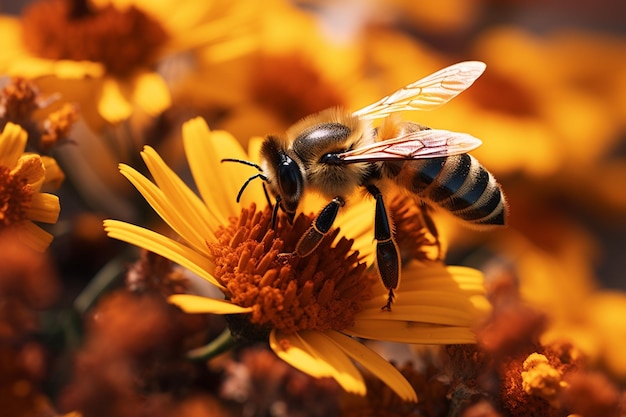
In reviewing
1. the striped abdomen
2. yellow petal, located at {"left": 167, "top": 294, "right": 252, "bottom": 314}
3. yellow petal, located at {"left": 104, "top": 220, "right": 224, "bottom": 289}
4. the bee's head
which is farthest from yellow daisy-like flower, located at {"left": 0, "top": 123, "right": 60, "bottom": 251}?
the striped abdomen

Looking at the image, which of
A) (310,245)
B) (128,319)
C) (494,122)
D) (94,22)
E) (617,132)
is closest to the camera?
(128,319)

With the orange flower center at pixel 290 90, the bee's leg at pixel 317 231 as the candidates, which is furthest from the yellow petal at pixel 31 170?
the orange flower center at pixel 290 90

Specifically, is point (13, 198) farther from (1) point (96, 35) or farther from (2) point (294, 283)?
(1) point (96, 35)

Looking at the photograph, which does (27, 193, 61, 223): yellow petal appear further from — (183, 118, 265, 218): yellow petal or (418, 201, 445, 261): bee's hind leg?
(418, 201, 445, 261): bee's hind leg

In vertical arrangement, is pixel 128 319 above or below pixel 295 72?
above

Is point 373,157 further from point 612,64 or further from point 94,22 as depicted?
point 612,64

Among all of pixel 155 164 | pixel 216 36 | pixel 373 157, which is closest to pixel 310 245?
pixel 373 157
